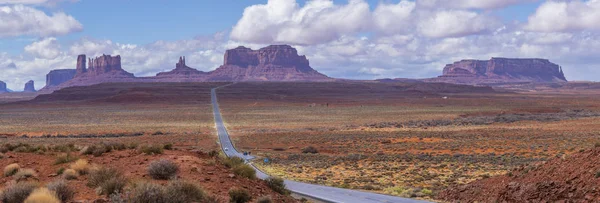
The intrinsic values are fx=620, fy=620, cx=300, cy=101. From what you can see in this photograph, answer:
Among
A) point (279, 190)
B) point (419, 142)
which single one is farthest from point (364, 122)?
point (279, 190)

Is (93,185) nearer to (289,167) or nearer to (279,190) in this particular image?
(279,190)

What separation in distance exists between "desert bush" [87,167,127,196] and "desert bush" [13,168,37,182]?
6.13ft

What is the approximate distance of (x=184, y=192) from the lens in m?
11.6

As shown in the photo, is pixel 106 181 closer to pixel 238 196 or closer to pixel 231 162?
pixel 238 196

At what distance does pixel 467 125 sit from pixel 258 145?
93.3 ft

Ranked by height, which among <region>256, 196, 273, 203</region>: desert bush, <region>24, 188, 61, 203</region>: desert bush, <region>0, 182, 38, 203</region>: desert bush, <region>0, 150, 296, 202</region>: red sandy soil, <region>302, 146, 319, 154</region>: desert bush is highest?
<region>24, 188, 61, 203</region>: desert bush

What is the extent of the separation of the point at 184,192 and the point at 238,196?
67.4 inches

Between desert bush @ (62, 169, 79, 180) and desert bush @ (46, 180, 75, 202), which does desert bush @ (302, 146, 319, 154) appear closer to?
desert bush @ (62, 169, 79, 180)

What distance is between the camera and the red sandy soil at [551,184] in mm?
14213

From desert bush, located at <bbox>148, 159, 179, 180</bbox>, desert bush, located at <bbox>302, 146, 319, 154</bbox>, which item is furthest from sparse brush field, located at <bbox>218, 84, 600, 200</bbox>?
desert bush, located at <bbox>148, 159, 179, 180</bbox>

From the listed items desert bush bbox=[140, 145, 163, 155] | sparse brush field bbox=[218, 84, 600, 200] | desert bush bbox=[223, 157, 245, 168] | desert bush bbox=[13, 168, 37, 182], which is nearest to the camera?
desert bush bbox=[13, 168, 37, 182]

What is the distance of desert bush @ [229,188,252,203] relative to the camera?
511 inches

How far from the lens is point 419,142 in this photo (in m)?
47.3

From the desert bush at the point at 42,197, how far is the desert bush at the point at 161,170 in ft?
11.1
